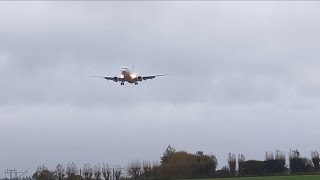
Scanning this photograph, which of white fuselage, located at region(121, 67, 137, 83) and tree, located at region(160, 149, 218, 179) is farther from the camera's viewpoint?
tree, located at region(160, 149, 218, 179)

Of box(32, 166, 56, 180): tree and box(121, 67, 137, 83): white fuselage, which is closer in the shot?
box(121, 67, 137, 83): white fuselage

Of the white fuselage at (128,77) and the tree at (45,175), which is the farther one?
the tree at (45,175)

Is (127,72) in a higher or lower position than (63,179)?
higher

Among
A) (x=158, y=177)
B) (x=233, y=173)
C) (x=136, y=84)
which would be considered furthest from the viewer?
(x=233, y=173)

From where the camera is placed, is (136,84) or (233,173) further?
(233,173)

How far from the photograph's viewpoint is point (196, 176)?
6722 inches

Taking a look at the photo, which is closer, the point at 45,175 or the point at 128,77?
the point at 128,77

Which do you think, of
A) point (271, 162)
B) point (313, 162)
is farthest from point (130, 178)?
point (313, 162)

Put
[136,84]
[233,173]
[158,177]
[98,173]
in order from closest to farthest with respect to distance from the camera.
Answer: [136,84]
[158,177]
[233,173]
[98,173]

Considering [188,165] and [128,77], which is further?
[188,165]

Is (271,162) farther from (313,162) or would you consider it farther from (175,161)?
(175,161)

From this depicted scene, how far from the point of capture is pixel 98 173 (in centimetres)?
19488

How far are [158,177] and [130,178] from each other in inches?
853

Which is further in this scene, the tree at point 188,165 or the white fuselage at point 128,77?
the tree at point 188,165
